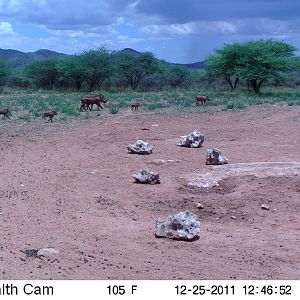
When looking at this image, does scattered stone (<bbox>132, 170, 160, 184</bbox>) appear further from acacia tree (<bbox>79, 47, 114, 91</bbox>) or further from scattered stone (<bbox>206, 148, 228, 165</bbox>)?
acacia tree (<bbox>79, 47, 114, 91</bbox>)

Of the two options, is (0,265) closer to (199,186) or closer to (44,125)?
(199,186)

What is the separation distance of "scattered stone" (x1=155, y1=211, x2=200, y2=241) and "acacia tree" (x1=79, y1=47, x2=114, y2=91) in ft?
147

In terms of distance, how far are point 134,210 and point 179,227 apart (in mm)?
1622

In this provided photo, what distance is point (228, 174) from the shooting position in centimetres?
1080

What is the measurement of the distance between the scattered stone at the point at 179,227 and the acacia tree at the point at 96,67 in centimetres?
4492

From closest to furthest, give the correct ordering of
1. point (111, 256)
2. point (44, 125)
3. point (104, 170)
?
point (111, 256), point (104, 170), point (44, 125)

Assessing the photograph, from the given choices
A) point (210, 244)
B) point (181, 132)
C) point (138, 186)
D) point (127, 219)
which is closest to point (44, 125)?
point (181, 132)

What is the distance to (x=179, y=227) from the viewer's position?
24.8ft

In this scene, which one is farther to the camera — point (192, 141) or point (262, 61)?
point (262, 61)

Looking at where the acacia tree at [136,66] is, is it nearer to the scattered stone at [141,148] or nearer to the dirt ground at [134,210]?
the dirt ground at [134,210]

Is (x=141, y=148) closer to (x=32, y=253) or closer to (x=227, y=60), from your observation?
(x=32, y=253)

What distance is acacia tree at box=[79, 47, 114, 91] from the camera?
171 ft

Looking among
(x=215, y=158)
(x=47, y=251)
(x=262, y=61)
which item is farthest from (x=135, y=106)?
(x=47, y=251)

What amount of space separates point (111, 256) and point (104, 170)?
5.25 meters
